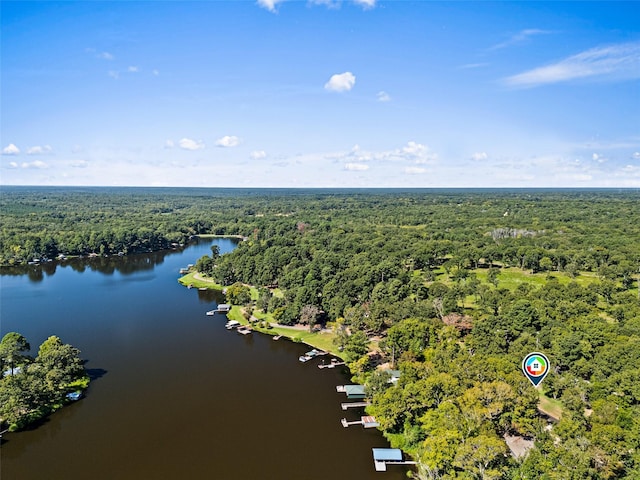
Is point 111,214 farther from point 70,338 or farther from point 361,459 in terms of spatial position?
point 361,459

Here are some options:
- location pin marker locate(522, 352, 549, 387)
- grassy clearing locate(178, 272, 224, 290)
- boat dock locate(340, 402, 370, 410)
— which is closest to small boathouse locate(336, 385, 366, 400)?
boat dock locate(340, 402, 370, 410)

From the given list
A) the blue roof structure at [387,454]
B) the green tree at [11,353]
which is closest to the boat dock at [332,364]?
the blue roof structure at [387,454]

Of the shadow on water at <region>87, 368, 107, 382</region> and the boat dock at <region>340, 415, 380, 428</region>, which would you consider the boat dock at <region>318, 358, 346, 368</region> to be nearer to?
the boat dock at <region>340, 415, 380, 428</region>

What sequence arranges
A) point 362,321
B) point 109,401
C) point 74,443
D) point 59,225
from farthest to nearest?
1. point 59,225
2. point 362,321
3. point 109,401
4. point 74,443

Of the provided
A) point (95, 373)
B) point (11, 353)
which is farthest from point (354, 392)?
point (11, 353)

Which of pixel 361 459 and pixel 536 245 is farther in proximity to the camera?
pixel 536 245

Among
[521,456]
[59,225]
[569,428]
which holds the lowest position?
[521,456]

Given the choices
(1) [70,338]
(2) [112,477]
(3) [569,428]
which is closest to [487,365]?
(3) [569,428]
